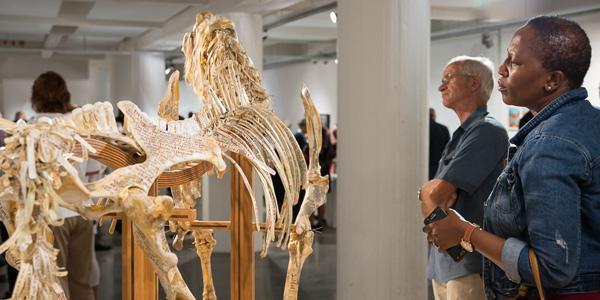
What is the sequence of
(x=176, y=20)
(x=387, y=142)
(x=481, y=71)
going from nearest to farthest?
(x=481, y=71) < (x=387, y=142) < (x=176, y=20)

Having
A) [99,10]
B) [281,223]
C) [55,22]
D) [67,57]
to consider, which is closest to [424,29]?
[281,223]

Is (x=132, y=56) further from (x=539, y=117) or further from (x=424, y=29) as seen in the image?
(x=539, y=117)

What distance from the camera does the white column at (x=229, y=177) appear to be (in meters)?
7.24

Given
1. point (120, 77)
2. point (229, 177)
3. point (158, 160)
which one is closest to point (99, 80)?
point (120, 77)

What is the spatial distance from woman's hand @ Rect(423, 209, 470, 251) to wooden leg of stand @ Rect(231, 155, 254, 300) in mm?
1031

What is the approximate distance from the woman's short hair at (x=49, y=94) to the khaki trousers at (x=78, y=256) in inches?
25.3

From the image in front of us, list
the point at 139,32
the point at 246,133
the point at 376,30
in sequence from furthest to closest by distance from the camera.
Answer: the point at 139,32, the point at 376,30, the point at 246,133

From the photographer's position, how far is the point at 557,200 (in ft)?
5.61

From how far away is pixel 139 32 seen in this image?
11.6 meters

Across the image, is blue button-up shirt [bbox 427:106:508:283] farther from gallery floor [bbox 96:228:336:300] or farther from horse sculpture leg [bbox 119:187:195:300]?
gallery floor [bbox 96:228:336:300]

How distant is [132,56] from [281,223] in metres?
9.89

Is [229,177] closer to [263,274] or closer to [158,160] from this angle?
[263,274]

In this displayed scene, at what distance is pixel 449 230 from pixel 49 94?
2862 millimetres

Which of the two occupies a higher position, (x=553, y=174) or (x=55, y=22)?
(x=55, y=22)
